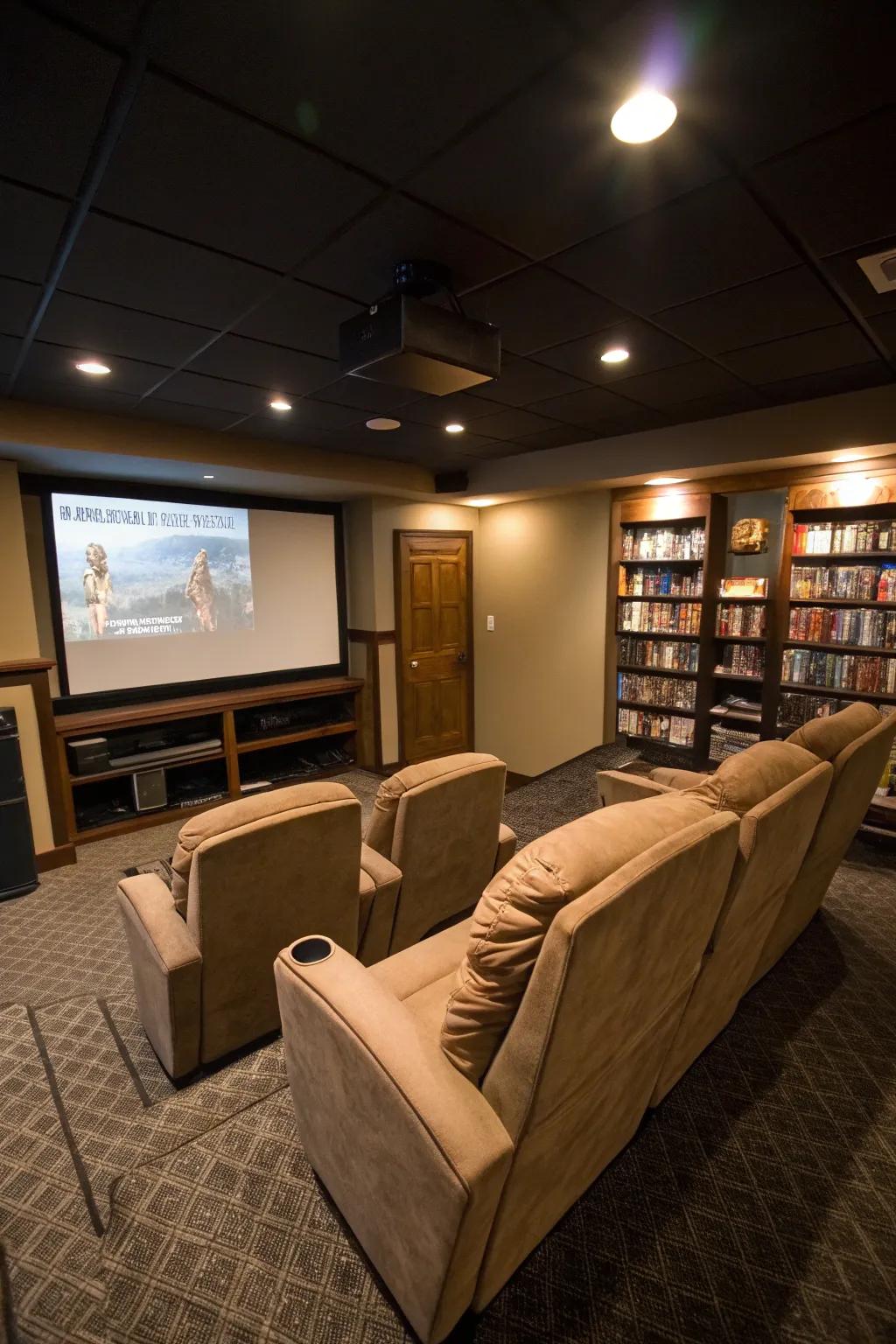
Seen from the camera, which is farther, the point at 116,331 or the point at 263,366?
the point at 263,366

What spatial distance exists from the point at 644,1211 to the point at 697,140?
95.0 inches

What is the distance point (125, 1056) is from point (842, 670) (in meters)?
4.03

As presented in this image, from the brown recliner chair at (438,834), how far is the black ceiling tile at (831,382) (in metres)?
2.43

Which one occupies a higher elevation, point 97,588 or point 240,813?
point 97,588

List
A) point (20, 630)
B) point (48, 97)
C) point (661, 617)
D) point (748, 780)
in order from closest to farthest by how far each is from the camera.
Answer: point (48, 97) → point (748, 780) → point (20, 630) → point (661, 617)

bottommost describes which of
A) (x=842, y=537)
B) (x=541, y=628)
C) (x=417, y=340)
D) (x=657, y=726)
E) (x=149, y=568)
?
(x=657, y=726)

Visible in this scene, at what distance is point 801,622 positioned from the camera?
3.73 m

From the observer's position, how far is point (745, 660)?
4051 mm

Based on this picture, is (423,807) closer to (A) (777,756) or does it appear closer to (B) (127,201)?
(A) (777,756)

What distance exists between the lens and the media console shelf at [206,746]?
3.86 m

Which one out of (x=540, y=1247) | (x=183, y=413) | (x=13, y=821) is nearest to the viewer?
(x=540, y=1247)

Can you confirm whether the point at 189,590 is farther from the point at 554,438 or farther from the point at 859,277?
the point at 859,277

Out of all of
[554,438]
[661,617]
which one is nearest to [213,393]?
[554,438]

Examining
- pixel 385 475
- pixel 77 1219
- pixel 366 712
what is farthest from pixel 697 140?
pixel 366 712
